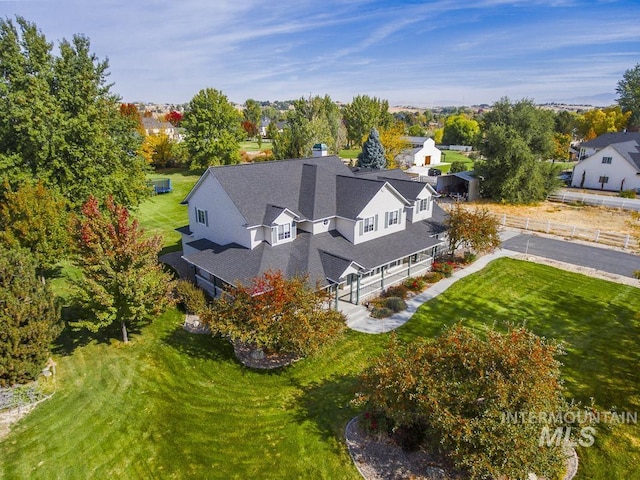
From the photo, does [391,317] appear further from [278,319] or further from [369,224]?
[278,319]

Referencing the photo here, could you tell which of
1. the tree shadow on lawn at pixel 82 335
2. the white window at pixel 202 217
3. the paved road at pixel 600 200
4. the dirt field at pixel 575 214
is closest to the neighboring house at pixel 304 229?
the white window at pixel 202 217

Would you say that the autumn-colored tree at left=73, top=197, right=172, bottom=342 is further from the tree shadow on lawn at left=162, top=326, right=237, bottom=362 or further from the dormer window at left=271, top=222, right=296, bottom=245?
the dormer window at left=271, top=222, right=296, bottom=245

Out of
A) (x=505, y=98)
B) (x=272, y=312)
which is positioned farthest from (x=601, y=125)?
(x=272, y=312)

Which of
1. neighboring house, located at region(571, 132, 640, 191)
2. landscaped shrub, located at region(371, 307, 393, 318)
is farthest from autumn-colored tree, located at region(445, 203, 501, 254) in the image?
neighboring house, located at region(571, 132, 640, 191)

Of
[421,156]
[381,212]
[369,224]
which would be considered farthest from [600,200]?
[369,224]

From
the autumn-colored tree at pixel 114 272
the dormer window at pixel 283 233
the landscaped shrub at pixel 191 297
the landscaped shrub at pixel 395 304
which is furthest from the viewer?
the landscaped shrub at pixel 395 304

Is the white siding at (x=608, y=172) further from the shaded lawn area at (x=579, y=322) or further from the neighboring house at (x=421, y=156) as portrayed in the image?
the shaded lawn area at (x=579, y=322)

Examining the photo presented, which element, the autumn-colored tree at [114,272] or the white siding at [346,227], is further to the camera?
the white siding at [346,227]

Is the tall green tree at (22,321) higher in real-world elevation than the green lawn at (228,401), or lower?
higher
